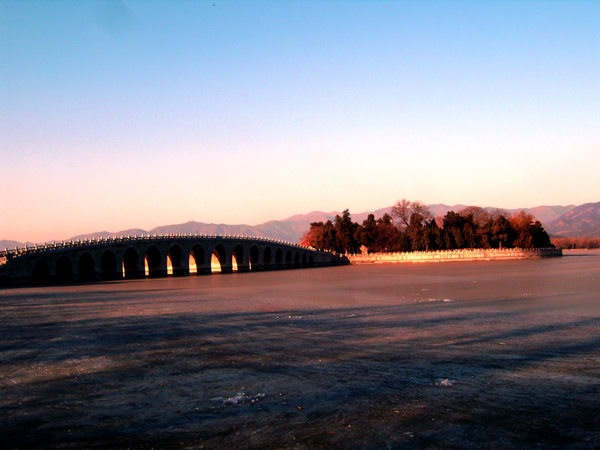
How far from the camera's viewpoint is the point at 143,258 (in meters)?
76.6

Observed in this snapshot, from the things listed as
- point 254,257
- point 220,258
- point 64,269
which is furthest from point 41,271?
point 254,257

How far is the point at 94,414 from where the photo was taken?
7844 millimetres

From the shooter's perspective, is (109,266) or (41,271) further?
(109,266)

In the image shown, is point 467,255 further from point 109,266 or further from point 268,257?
point 109,266

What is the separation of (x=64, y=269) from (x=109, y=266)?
Result: 680 cm

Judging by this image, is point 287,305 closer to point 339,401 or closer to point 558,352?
point 558,352

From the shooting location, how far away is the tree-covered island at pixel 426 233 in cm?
10138

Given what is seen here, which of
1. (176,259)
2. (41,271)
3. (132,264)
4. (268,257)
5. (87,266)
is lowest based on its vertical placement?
(268,257)

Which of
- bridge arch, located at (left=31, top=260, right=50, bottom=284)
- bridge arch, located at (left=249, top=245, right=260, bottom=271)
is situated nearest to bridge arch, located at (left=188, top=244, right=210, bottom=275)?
bridge arch, located at (left=249, top=245, right=260, bottom=271)

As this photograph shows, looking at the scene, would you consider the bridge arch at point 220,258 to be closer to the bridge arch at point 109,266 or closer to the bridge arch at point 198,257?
the bridge arch at point 198,257

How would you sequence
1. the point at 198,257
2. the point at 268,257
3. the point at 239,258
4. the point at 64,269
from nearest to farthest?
the point at 64,269 → the point at 198,257 → the point at 239,258 → the point at 268,257

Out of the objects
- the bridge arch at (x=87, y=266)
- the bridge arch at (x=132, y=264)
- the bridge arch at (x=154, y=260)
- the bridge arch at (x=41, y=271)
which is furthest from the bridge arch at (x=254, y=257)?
the bridge arch at (x=41, y=271)

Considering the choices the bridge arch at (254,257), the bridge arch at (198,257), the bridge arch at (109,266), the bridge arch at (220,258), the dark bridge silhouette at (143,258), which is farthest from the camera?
the bridge arch at (254,257)

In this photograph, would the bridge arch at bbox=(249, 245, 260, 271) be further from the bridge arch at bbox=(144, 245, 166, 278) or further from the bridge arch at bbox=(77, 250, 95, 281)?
the bridge arch at bbox=(77, 250, 95, 281)
